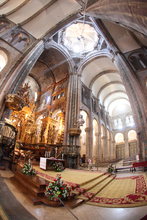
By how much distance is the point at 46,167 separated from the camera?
6645 millimetres

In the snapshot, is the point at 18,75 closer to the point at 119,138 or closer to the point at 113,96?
the point at 113,96

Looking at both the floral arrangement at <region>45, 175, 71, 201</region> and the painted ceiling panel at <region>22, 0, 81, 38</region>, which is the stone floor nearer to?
the floral arrangement at <region>45, 175, 71, 201</region>

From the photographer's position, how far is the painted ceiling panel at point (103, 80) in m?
19.9

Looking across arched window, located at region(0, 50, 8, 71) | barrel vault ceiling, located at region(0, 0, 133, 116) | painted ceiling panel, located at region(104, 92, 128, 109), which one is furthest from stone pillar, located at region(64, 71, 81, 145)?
painted ceiling panel, located at region(104, 92, 128, 109)

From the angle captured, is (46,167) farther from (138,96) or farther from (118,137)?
(118,137)

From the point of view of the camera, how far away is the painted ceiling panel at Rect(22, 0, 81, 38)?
10.6 m

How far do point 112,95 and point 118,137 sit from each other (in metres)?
9.84

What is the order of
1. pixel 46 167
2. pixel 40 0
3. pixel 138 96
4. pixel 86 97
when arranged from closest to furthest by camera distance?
pixel 46 167 < pixel 138 96 < pixel 40 0 < pixel 86 97

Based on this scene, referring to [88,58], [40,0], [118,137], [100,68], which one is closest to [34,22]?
[40,0]

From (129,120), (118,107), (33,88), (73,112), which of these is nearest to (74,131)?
(73,112)

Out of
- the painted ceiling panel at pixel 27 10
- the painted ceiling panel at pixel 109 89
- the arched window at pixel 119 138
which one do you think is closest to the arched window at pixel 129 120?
the arched window at pixel 119 138

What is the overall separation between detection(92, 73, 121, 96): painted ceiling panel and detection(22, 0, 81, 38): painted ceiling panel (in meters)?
11.1

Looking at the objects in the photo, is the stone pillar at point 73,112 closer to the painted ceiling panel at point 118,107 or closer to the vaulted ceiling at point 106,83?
the vaulted ceiling at point 106,83

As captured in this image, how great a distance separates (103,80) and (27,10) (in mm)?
15026
